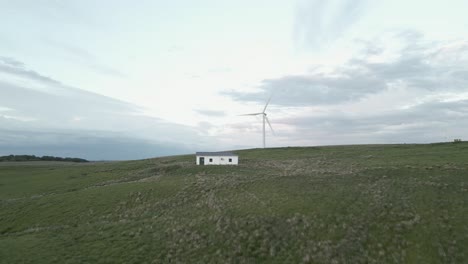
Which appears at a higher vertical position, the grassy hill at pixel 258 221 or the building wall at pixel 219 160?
the building wall at pixel 219 160

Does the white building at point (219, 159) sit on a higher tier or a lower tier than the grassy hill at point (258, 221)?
higher

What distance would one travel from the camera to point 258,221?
78.0 feet

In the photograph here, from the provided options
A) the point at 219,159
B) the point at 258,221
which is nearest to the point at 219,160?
the point at 219,159

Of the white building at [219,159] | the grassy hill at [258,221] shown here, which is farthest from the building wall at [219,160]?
the grassy hill at [258,221]

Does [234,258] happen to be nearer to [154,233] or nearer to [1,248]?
[154,233]

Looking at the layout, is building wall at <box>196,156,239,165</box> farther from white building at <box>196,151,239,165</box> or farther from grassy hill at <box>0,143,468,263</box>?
grassy hill at <box>0,143,468,263</box>

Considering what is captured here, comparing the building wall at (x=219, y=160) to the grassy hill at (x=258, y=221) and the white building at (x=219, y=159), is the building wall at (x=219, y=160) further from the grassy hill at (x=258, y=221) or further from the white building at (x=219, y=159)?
the grassy hill at (x=258, y=221)

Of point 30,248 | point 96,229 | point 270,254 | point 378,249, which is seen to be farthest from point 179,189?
point 378,249

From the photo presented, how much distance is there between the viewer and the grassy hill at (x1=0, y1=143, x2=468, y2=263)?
1928 cm

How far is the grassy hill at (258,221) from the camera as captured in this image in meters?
19.3

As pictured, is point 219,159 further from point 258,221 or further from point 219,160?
point 258,221

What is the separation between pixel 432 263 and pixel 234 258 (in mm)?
11659

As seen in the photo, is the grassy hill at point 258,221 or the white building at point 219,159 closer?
the grassy hill at point 258,221

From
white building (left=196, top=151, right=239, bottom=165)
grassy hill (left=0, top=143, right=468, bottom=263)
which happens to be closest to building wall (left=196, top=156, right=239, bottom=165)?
white building (left=196, top=151, right=239, bottom=165)
